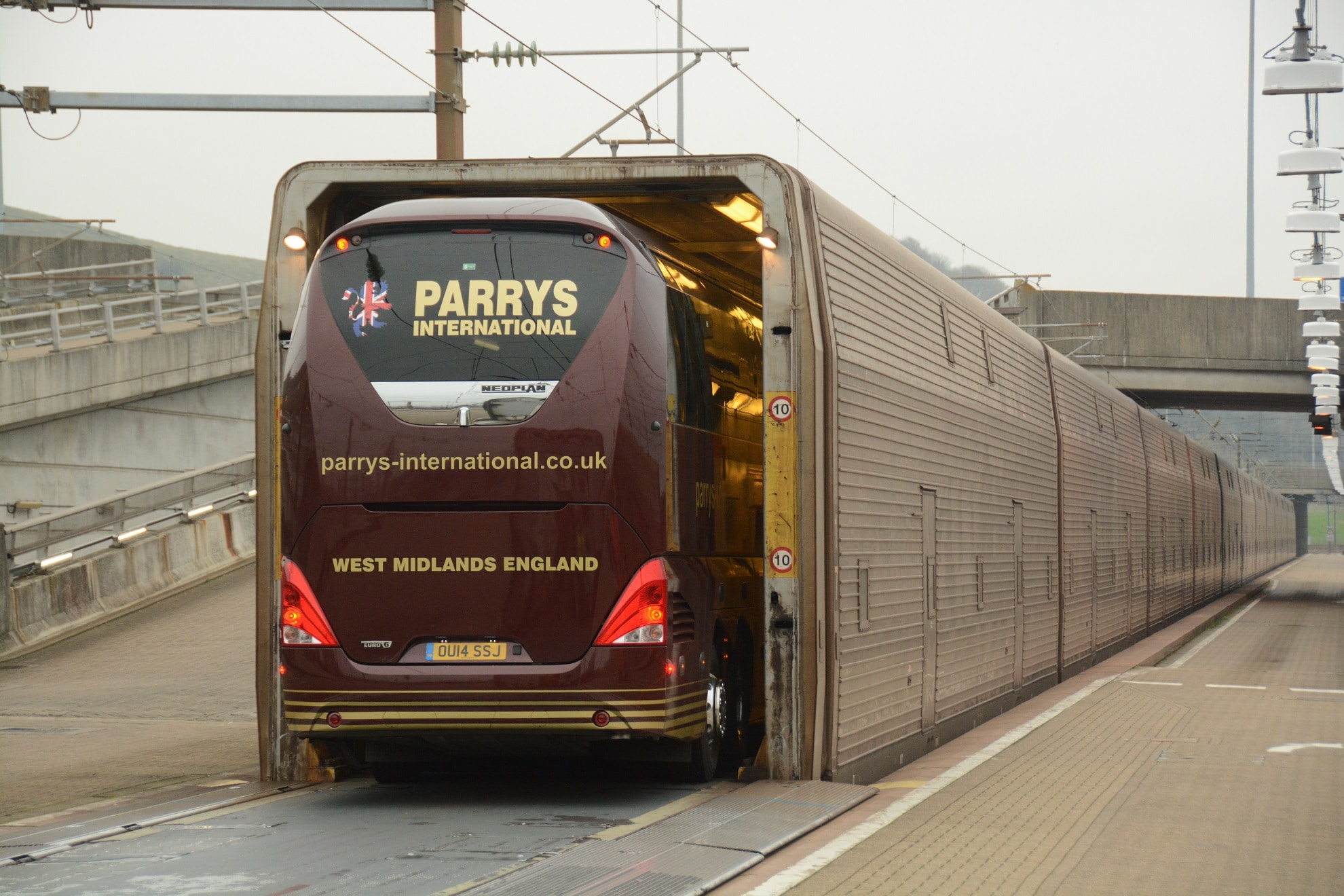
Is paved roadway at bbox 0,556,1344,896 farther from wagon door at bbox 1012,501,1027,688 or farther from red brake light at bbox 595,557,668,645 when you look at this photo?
red brake light at bbox 595,557,668,645

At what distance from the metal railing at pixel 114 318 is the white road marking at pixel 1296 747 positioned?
21207 millimetres

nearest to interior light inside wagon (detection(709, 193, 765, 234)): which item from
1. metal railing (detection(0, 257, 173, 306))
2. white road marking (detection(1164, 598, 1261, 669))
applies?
white road marking (detection(1164, 598, 1261, 669))

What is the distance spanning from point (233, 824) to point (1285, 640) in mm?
24953

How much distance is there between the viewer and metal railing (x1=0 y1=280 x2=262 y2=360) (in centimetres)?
2981

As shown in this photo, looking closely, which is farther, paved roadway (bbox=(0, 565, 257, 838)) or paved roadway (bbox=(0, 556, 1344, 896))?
paved roadway (bbox=(0, 565, 257, 838))

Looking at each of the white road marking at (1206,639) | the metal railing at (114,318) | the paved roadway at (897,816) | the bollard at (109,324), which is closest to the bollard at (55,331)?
the metal railing at (114,318)

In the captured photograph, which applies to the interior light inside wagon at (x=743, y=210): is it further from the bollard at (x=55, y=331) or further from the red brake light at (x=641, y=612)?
the bollard at (x=55, y=331)

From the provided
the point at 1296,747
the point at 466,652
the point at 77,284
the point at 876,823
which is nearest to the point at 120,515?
the point at 466,652

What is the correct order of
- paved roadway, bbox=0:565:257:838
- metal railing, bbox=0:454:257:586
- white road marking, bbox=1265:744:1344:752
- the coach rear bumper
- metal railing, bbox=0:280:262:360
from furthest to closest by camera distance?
metal railing, bbox=0:280:262:360 < metal railing, bbox=0:454:257:586 < white road marking, bbox=1265:744:1344:752 < paved roadway, bbox=0:565:257:838 < the coach rear bumper

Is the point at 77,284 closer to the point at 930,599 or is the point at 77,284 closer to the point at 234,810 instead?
the point at 930,599

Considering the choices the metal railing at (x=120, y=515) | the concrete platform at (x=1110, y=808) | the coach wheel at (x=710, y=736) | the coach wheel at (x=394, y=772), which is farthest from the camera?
the metal railing at (x=120, y=515)

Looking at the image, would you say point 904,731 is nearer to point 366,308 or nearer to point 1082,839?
point 1082,839

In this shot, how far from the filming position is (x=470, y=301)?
9164mm

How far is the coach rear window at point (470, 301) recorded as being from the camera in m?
9.12
